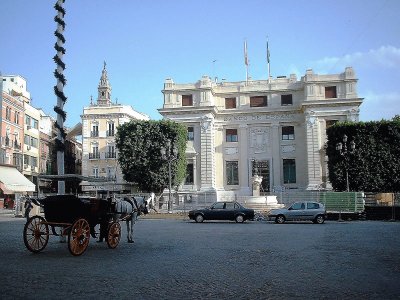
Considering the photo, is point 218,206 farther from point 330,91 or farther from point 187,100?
point 330,91

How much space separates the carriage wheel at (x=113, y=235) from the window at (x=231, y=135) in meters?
41.3

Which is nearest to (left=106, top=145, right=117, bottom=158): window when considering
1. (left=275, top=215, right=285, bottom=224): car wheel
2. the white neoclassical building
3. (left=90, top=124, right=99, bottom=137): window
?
(left=90, top=124, right=99, bottom=137): window

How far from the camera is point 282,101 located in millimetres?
51312

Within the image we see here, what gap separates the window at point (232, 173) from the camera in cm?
5181

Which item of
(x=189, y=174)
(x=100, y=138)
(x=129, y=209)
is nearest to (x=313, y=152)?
(x=189, y=174)

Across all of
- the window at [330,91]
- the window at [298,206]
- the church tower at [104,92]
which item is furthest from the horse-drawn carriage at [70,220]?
the church tower at [104,92]

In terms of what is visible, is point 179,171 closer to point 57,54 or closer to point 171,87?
point 171,87

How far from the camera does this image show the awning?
33938 mm

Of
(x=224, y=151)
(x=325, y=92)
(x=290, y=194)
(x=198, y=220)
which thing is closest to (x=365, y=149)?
(x=290, y=194)

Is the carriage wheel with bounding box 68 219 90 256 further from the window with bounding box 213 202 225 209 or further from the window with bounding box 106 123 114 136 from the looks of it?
the window with bounding box 106 123 114 136

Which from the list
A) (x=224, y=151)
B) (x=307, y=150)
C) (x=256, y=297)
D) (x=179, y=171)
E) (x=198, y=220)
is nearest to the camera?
(x=256, y=297)

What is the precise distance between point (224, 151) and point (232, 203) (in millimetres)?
27058

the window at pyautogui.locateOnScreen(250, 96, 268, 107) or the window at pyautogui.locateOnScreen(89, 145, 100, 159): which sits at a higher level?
the window at pyautogui.locateOnScreen(250, 96, 268, 107)

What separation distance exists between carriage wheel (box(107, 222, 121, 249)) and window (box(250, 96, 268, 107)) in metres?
41.9
